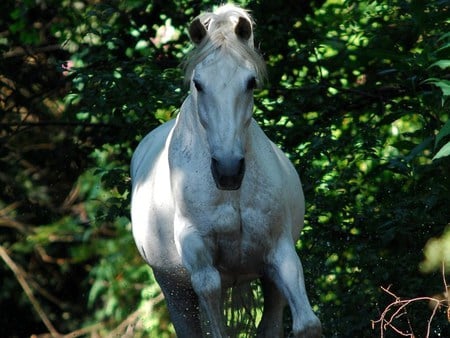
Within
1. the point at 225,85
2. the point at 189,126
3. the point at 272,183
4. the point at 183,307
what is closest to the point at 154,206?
the point at 189,126

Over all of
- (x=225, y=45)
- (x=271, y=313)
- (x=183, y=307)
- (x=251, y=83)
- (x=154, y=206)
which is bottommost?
(x=183, y=307)

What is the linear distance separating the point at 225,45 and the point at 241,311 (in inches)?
64.0

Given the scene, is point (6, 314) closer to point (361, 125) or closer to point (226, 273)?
point (361, 125)

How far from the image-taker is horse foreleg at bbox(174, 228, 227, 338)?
4.68 meters

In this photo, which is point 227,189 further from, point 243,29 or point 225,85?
point 243,29

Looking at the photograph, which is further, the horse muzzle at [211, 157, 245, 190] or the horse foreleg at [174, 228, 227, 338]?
the horse foreleg at [174, 228, 227, 338]

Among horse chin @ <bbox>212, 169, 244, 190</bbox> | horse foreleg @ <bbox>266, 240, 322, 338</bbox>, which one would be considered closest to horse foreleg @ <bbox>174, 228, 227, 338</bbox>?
horse foreleg @ <bbox>266, 240, 322, 338</bbox>

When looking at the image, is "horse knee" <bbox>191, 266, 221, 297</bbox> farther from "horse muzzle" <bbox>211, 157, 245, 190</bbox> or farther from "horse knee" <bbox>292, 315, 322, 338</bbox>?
"horse muzzle" <bbox>211, 157, 245, 190</bbox>

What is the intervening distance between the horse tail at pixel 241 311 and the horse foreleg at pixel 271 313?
43 centimetres

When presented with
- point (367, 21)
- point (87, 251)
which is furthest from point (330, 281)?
point (87, 251)

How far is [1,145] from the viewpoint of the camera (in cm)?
998

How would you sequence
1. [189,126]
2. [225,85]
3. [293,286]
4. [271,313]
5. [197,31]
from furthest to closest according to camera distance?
1. [271,313]
2. [189,126]
3. [197,31]
4. [293,286]
5. [225,85]

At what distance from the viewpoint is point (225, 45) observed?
469 cm

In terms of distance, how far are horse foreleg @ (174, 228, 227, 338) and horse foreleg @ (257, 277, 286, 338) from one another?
479 mm
